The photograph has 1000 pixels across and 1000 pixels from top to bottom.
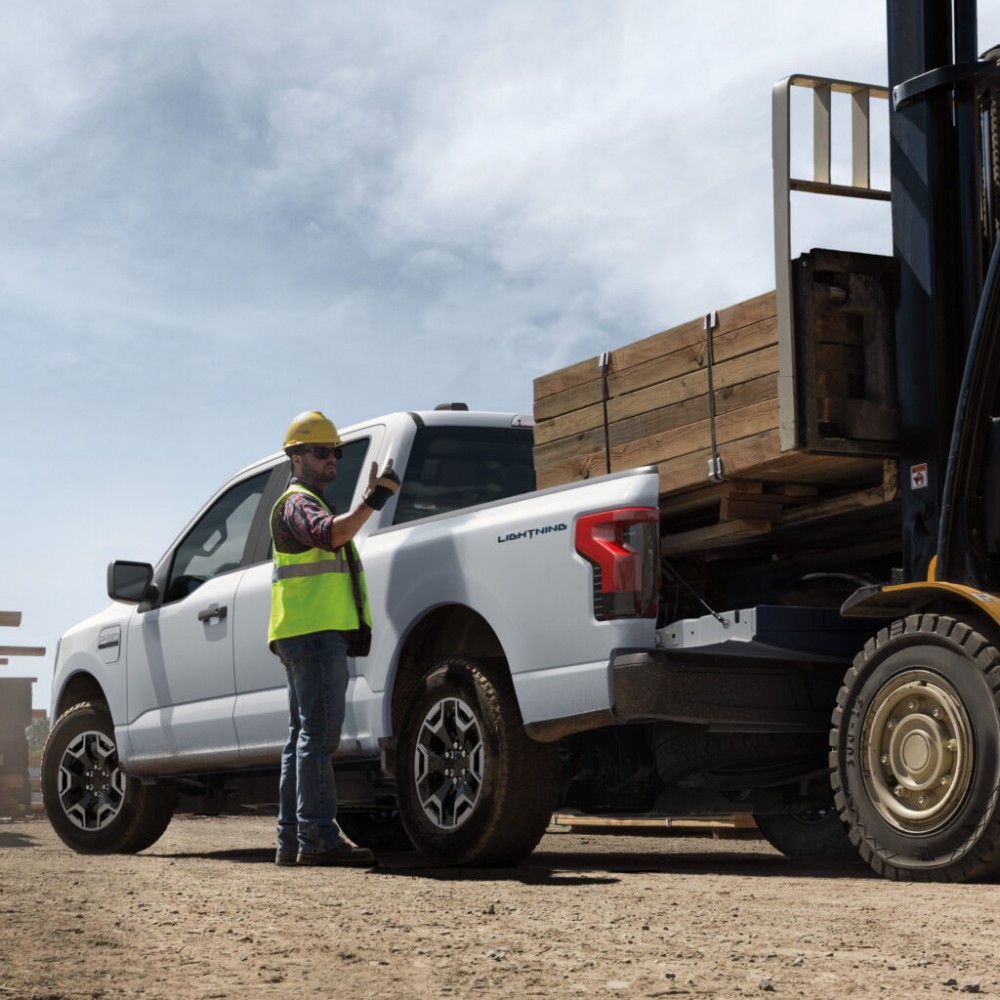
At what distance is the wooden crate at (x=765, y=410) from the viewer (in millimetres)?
7090

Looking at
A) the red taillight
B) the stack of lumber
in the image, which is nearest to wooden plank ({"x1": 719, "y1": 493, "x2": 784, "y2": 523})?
the stack of lumber

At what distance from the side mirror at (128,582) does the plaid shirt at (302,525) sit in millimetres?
2064

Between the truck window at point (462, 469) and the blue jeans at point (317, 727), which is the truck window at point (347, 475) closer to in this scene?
the truck window at point (462, 469)

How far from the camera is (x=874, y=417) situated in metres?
7.20

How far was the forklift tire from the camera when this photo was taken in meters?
6.20

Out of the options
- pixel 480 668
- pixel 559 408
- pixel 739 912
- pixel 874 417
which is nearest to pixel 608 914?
pixel 739 912

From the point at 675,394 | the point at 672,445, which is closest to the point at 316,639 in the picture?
the point at 672,445

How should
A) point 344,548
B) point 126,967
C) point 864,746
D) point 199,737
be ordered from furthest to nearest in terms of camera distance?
point 199,737 → point 344,548 → point 864,746 → point 126,967

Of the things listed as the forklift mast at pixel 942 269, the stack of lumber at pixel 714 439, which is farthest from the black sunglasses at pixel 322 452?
the forklift mast at pixel 942 269

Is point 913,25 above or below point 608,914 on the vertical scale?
above

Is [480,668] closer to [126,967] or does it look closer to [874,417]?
[874,417]

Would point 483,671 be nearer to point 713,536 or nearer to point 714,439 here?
point 713,536

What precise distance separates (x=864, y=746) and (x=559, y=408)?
2.40 m

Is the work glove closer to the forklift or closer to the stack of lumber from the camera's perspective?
the stack of lumber
